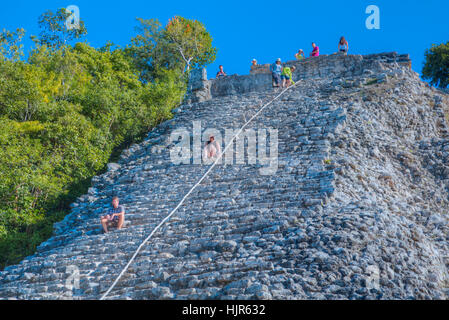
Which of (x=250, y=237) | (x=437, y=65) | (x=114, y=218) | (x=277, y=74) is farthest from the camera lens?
(x=437, y=65)

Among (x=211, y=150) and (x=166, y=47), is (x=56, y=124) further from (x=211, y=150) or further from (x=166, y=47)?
(x=166, y=47)

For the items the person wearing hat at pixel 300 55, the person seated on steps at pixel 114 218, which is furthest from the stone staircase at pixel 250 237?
the person wearing hat at pixel 300 55

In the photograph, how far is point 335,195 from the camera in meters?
9.22

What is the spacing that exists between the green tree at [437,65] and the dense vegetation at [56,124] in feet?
37.8

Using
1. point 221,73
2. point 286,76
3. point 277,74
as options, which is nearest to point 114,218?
point 286,76

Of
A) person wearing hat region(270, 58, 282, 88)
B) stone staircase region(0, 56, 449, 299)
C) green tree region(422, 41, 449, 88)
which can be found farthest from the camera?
green tree region(422, 41, 449, 88)

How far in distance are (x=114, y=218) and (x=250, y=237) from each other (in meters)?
3.06

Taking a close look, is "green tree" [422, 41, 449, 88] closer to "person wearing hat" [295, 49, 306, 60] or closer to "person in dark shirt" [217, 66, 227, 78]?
"person wearing hat" [295, 49, 306, 60]

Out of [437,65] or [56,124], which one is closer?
[56,124]

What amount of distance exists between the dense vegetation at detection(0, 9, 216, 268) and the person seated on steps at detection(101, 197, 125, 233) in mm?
2763

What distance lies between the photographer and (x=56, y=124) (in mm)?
15266

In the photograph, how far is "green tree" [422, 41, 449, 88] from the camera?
2395cm

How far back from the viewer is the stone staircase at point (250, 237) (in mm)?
7012

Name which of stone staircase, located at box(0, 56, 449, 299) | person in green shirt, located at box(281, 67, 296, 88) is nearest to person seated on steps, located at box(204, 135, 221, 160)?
stone staircase, located at box(0, 56, 449, 299)
